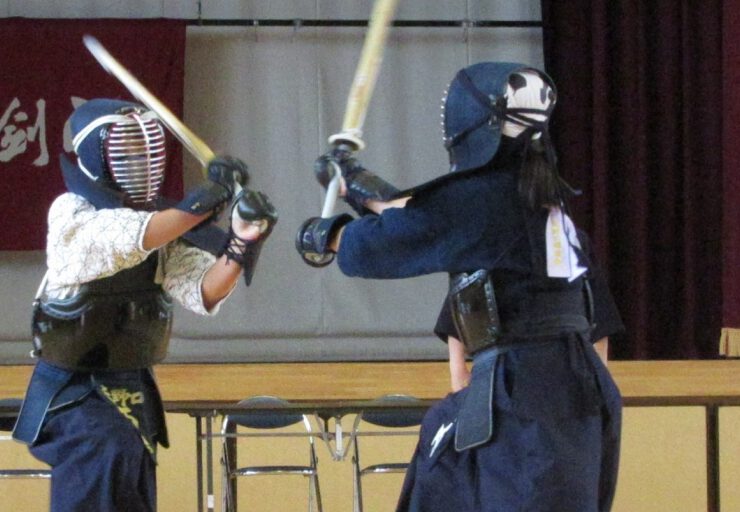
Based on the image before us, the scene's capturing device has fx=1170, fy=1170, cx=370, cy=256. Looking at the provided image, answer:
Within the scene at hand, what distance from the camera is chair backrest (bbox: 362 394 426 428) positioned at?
390 cm

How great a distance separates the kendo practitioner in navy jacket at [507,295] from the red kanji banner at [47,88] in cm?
439

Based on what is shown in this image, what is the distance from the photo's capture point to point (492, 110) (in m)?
2.51

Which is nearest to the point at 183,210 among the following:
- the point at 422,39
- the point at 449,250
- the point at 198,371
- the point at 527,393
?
the point at 449,250

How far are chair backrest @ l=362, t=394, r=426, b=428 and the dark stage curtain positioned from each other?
3.25 metres

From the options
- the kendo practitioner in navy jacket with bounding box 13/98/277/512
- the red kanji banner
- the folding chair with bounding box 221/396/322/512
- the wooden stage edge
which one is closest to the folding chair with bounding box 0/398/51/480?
the wooden stage edge

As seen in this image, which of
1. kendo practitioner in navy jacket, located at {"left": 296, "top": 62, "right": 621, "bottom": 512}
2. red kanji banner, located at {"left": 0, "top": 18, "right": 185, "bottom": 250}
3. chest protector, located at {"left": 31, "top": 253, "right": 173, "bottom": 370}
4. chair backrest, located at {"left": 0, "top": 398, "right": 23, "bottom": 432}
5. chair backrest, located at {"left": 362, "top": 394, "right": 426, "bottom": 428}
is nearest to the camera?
kendo practitioner in navy jacket, located at {"left": 296, "top": 62, "right": 621, "bottom": 512}

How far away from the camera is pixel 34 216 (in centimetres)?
672

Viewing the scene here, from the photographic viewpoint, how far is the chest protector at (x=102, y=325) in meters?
2.80

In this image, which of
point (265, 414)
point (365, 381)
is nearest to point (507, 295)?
point (265, 414)

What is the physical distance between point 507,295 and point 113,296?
97 cm

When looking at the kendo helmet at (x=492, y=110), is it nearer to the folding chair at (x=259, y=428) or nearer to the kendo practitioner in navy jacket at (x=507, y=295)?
the kendo practitioner in navy jacket at (x=507, y=295)

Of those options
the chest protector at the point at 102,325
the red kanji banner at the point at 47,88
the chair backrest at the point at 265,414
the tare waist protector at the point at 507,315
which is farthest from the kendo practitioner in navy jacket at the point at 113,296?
the red kanji banner at the point at 47,88

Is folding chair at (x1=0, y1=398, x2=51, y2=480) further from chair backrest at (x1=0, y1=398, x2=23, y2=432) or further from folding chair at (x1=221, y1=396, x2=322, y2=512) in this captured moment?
folding chair at (x1=221, y1=396, x2=322, y2=512)

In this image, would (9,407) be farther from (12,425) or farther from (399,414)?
(399,414)
